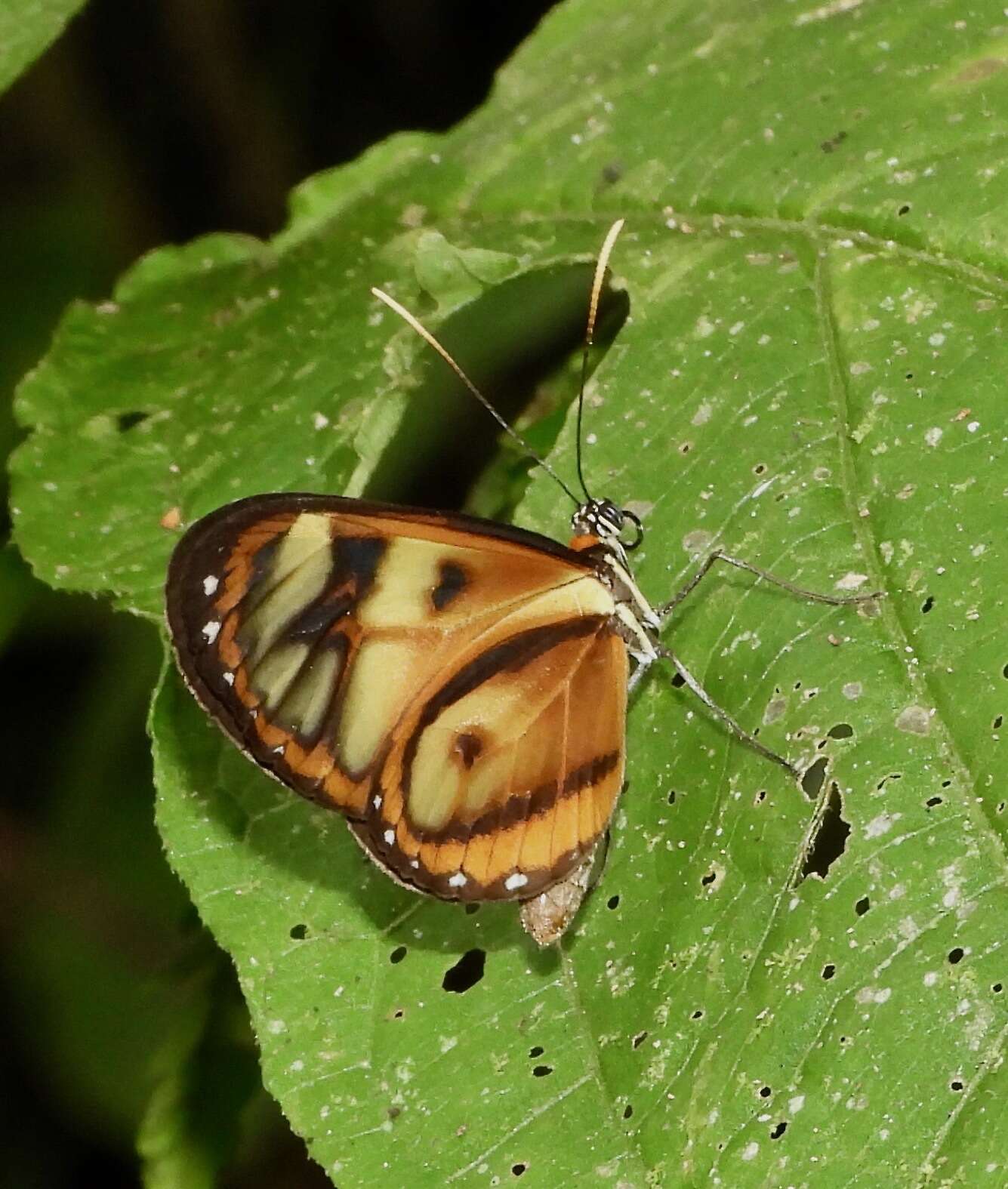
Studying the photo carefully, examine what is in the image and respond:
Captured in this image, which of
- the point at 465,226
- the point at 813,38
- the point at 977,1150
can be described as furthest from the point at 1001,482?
the point at 465,226

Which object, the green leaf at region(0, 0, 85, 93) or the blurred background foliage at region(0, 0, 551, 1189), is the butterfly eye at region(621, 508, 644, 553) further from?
the green leaf at region(0, 0, 85, 93)

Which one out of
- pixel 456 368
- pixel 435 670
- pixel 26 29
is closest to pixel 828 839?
pixel 435 670

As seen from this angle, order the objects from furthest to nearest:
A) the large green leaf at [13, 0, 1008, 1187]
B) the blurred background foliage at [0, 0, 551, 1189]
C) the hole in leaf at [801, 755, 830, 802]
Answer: the blurred background foliage at [0, 0, 551, 1189]
the hole in leaf at [801, 755, 830, 802]
the large green leaf at [13, 0, 1008, 1187]

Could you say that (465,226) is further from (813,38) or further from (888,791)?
(888,791)

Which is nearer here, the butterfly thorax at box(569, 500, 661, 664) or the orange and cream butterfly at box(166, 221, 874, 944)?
the orange and cream butterfly at box(166, 221, 874, 944)

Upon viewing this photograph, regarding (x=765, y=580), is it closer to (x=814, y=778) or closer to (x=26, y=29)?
(x=814, y=778)

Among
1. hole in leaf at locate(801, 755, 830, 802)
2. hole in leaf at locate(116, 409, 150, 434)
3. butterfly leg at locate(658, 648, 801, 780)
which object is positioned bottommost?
hole in leaf at locate(801, 755, 830, 802)

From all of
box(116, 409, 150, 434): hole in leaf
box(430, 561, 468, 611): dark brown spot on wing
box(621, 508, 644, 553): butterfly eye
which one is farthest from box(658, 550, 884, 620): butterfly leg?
box(116, 409, 150, 434): hole in leaf

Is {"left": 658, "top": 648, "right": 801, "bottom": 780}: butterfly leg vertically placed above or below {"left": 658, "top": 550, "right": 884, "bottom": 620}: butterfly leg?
below
